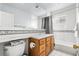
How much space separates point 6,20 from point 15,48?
1.08 feet

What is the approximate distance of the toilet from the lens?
→ 874 millimetres

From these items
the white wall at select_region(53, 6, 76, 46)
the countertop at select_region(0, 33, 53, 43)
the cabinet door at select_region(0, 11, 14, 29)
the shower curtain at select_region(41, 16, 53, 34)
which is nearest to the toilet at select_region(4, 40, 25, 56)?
the countertop at select_region(0, 33, 53, 43)

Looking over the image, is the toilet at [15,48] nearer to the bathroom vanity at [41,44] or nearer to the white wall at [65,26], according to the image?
the bathroom vanity at [41,44]

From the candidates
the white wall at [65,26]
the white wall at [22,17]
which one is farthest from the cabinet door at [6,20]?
the white wall at [65,26]

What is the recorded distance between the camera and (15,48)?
35.8 inches

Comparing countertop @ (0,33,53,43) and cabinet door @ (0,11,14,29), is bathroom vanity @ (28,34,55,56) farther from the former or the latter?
cabinet door @ (0,11,14,29)

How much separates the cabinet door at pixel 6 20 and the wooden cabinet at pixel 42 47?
30cm

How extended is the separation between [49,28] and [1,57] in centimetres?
65

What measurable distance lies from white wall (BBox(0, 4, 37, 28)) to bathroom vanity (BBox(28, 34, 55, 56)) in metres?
0.17

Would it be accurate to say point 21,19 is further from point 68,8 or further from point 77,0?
point 77,0

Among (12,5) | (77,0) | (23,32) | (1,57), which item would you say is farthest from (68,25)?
(1,57)

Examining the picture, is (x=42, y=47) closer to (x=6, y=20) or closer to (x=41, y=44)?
(x=41, y=44)

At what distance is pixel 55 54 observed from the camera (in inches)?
39.0

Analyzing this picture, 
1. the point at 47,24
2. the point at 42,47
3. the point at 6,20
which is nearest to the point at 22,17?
the point at 6,20
